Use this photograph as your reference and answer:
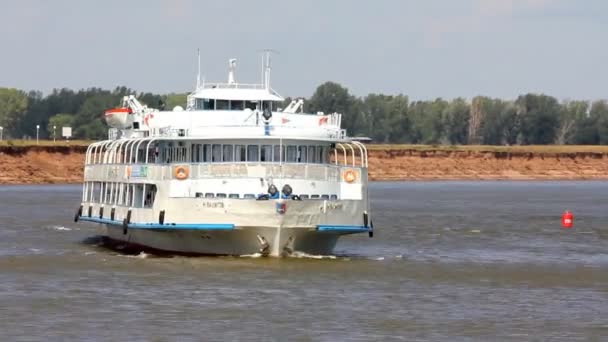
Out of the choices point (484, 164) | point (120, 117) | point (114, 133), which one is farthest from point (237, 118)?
point (484, 164)

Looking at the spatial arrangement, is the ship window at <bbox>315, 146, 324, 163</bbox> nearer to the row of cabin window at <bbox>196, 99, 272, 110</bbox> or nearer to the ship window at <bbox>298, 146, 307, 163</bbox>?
the ship window at <bbox>298, 146, 307, 163</bbox>

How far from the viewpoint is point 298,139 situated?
4712cm

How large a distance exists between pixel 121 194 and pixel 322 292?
46.3ft

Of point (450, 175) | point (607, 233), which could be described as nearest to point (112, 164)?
point (607, 233)

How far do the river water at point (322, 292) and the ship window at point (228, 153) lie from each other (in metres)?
3.26

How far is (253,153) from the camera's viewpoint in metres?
47.5

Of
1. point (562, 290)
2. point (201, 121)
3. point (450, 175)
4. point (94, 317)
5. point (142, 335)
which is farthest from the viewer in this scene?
point (450, 175)

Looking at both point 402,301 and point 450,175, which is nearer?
point 402,301

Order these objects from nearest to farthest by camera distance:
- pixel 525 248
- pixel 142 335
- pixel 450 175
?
pixel 142 335 → pixel 525 248 → pixel 450 175

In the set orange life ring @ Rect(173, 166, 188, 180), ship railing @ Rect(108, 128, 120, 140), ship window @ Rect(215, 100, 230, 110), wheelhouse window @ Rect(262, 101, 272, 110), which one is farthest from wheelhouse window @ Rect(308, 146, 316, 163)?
ship railing @ Rect(108, 128, 120, 140)

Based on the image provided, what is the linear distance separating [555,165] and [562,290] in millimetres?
146334

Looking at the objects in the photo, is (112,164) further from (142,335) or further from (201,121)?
(142,335)

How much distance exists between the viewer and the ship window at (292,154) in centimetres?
4812

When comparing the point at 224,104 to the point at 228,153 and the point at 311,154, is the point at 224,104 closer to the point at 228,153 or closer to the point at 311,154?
the point at 228,153
